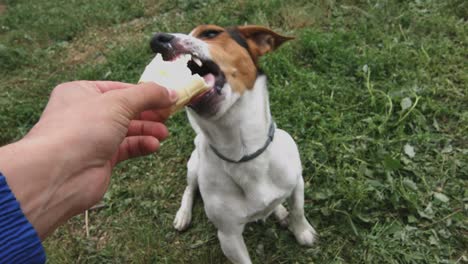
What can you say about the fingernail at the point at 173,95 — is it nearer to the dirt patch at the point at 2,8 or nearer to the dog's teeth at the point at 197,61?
the dog's teeth at the point at 197,61

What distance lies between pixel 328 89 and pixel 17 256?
132 inches

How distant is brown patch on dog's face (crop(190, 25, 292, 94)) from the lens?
7.65 feet

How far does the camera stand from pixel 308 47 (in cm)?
480

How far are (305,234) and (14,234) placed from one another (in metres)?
2.09

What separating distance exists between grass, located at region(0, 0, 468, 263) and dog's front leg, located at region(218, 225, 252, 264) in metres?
0.45

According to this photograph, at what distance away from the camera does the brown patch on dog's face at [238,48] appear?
7.65 feet

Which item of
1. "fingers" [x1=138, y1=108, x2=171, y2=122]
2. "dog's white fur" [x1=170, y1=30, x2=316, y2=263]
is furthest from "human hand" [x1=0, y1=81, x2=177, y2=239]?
"dog's white fur" [x1=170, y1=30, x2=316, y2=263]

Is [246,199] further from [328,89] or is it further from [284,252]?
[328,89]

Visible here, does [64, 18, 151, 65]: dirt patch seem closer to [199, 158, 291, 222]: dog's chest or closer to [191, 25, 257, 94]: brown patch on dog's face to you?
[191, 25, 257, 94]: brown patch on dog's face

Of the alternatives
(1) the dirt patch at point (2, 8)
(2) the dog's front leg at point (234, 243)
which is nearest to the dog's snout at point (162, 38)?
(2) the dog's front leg at point (234, 243)

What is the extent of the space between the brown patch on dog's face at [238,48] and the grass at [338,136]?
1323 mm

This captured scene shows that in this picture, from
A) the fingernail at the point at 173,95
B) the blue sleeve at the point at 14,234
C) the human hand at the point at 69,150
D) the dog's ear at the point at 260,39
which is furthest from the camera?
the dog's ear at the point at 260,39

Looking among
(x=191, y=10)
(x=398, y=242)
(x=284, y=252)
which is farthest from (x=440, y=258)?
(x=191, y=10)

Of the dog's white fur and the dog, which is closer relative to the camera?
the dog
